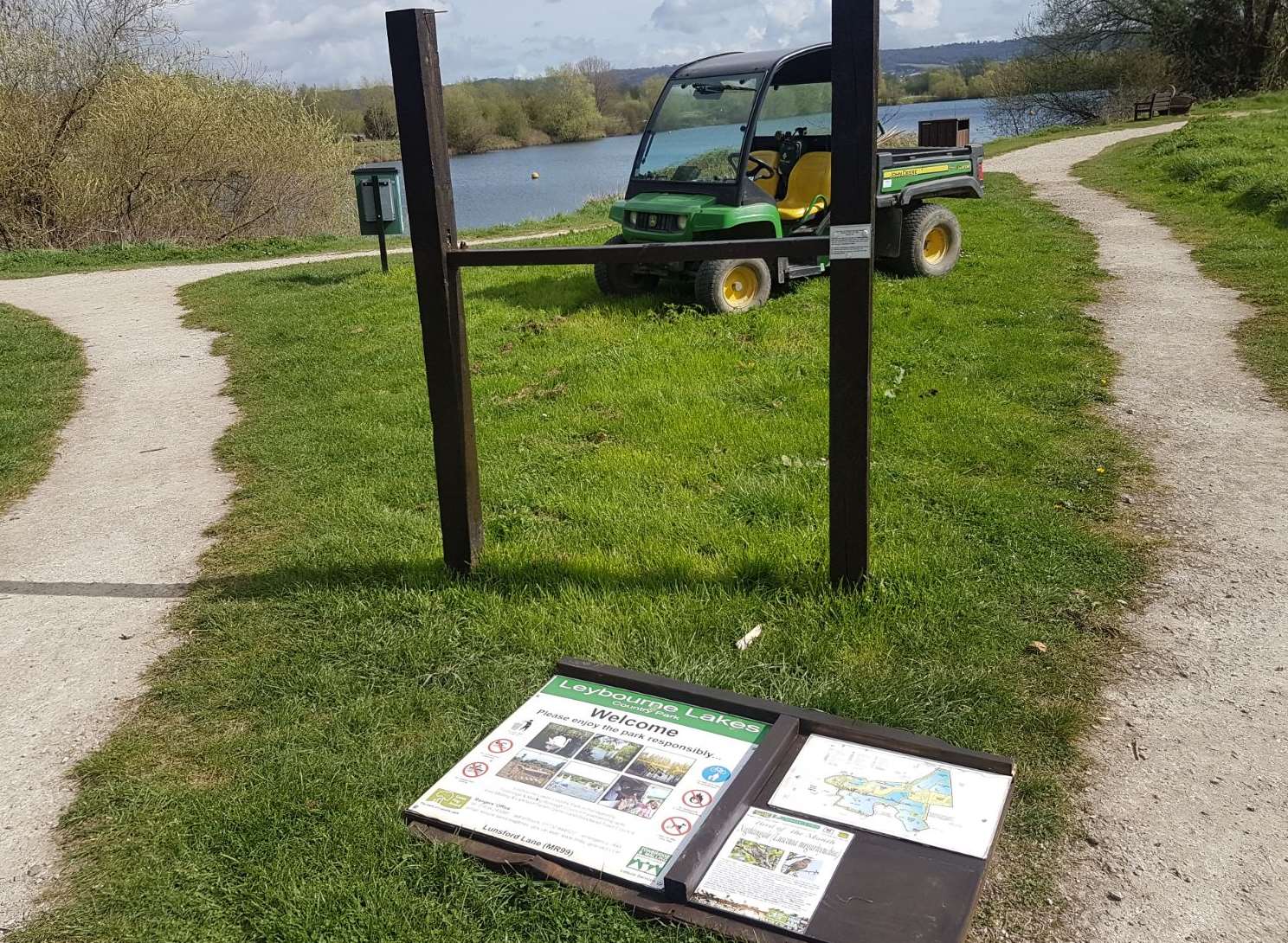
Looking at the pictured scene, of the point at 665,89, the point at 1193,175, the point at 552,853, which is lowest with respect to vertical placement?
→ the point at 552,853

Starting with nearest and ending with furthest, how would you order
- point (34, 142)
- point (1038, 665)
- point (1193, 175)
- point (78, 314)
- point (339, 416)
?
point (1038, 665), point (339, 416), point (78, 314), point (1193, 175), point (34, 142)

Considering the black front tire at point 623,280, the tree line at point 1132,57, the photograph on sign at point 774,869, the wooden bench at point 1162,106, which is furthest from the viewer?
the tree line at point 1132,57

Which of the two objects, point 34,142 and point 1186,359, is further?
point 34,142

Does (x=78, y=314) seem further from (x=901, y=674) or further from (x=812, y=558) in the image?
(x=901, y=674)

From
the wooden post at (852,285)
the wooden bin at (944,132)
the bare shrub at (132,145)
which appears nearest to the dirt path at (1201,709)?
the wooden post at (852,285)

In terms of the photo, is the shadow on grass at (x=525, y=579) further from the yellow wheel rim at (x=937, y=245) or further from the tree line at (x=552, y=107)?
the tree line at (x=552, y=107)

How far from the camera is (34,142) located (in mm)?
17406

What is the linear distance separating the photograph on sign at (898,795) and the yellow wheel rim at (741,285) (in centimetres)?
600

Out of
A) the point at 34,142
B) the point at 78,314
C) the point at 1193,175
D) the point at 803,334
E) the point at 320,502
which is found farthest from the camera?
the point at 34,142

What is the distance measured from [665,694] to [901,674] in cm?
72

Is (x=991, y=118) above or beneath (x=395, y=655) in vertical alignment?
above

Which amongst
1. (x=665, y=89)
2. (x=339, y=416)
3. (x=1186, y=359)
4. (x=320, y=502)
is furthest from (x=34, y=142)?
(x=1186, y=359)

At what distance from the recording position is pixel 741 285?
8484mm

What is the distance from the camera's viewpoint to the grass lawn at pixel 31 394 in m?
5.99
